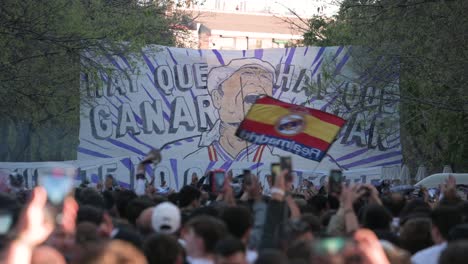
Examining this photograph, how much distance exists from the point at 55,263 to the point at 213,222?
102 inches

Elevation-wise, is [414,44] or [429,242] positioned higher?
[414,44]

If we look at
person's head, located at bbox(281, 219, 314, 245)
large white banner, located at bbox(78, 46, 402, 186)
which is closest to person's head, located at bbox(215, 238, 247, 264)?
person's head, located at bbox(281, 219, 314, 245)

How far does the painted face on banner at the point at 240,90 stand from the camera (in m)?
30.4

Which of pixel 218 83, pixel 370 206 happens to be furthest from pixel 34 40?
pixel 370 206

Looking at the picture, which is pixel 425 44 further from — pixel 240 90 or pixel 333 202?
pixel 240 90

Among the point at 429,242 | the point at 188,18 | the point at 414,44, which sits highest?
the point at 188,18

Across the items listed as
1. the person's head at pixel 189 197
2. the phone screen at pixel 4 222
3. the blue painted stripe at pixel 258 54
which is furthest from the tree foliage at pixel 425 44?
the phone screen at pixel 4 222

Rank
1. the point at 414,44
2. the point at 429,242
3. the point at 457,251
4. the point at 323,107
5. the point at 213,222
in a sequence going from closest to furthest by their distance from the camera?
the point at 457,251 < the point at 213,222 < the point at 429,242 < the point at 414,44 < the point at 323,107

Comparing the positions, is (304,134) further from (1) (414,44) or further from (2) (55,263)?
(2) (55,263)

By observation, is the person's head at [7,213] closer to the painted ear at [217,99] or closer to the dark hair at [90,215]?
the dark hair at [90,215]

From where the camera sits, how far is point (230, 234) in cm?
791

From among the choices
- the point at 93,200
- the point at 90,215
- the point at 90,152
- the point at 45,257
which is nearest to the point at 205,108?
the point at 90,152

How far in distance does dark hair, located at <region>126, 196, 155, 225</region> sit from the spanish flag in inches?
141

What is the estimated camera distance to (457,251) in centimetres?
582
